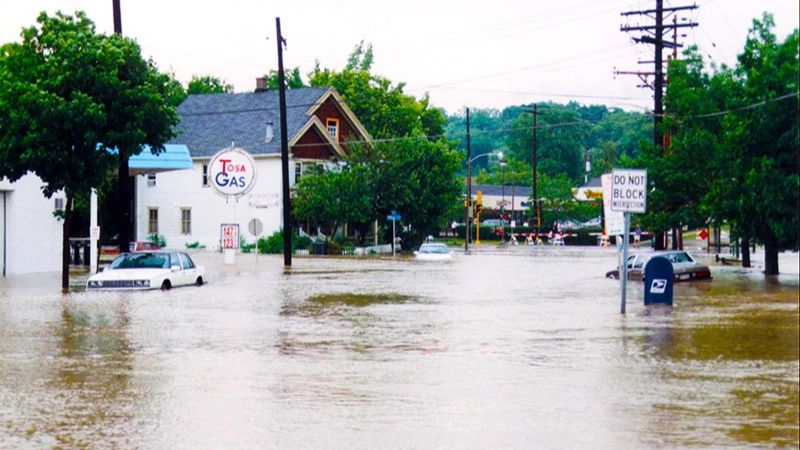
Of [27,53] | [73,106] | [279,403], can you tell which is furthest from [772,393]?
[27,53]

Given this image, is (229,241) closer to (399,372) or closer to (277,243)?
(277,243)

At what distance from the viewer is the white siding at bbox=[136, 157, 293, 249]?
7381 centimetres

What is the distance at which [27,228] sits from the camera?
4362 centimetres

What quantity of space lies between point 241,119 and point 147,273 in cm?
4638

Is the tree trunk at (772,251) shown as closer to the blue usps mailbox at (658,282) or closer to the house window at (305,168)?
the blue usps mailbox at (658,282)

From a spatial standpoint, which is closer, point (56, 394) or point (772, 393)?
point (772, 393)

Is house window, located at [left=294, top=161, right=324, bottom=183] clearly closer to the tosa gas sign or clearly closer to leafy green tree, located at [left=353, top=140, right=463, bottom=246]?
leafy green tree, located at [left=353, top=140, right=463, bottom=246]

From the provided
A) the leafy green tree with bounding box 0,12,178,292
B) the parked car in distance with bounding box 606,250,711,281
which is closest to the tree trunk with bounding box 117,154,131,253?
the leafy green tree with bounding box 0,12,178,292

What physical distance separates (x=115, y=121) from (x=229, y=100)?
1901 inches

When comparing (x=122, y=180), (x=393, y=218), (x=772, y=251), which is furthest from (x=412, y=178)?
A: (x=772, y=251)

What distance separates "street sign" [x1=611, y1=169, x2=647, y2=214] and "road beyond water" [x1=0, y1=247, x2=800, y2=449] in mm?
2241

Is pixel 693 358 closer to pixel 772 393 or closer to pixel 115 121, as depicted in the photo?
pixel 772 393

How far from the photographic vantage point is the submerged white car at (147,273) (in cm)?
3244

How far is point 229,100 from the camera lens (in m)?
81.2
